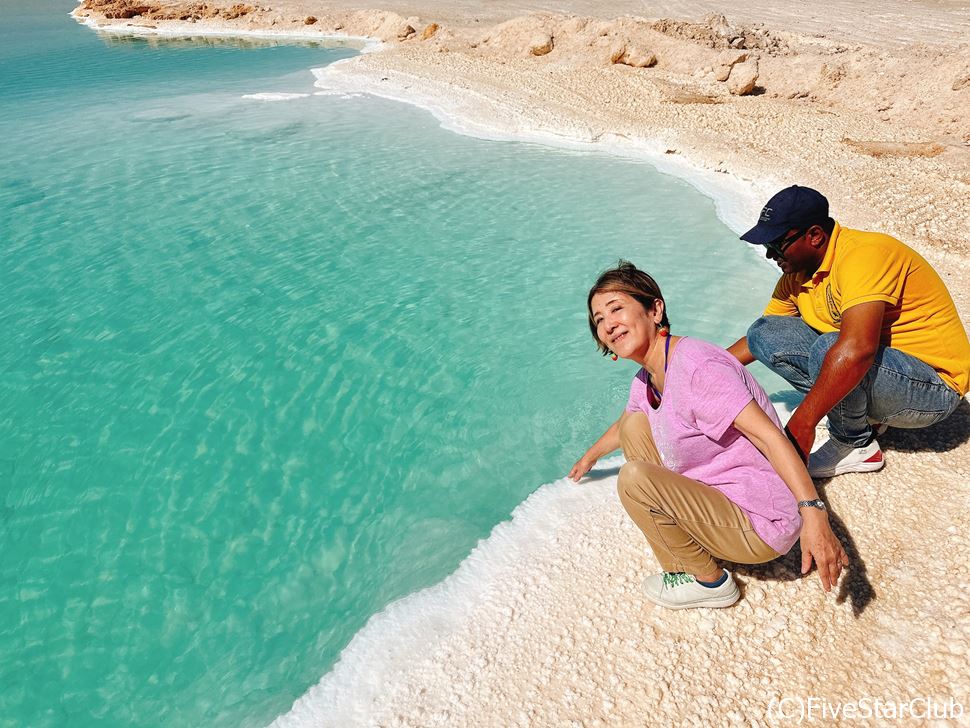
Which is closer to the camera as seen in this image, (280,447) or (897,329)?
(897,329)

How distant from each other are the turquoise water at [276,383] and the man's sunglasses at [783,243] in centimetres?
189

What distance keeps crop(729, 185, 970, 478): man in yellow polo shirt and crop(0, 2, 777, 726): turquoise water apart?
1610mm

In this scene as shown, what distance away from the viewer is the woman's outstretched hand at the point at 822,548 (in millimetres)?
2193

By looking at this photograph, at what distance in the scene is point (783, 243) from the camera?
2994 millimetres

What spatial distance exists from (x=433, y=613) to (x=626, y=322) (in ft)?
5.81

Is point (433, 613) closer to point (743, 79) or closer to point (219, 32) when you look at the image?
point (743, 79)

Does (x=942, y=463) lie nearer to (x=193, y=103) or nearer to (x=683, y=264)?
(x=683, y=264)

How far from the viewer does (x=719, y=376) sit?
2.29 metres

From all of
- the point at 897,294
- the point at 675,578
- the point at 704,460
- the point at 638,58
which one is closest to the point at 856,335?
the point at 897,294

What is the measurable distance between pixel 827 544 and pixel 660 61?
14893 mm

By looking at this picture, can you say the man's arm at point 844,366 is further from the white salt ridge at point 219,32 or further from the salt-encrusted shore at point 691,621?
the white salt ridge at point 219,32

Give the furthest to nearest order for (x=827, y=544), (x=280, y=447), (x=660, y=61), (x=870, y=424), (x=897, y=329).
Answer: (x=660, y=61)
(x=280, y=447)
(x=870, y=424)
(x=897, y=329)
(x=827, y=544)

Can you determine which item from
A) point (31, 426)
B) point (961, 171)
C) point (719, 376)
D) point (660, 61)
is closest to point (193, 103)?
point (660, 61)

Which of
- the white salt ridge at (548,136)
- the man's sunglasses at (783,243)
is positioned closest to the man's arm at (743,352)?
the man's sunglasses at (783,243)
